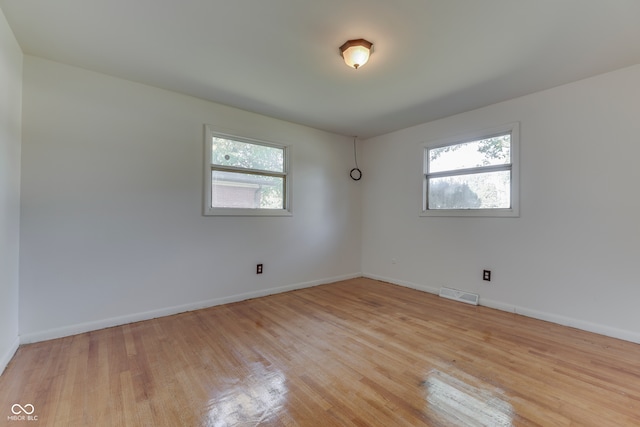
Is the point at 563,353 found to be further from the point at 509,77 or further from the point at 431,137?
the point at 431,137

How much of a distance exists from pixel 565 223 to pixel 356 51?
8.84 feet


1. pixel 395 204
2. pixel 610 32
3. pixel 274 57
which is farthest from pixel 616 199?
pixel 274 57

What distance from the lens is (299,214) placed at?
4148 millimetres

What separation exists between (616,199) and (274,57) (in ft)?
11.0

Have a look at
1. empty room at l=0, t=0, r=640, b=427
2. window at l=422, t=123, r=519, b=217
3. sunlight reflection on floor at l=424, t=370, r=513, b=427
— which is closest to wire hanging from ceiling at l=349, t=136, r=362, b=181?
empty room at l=0, t=0, r=640, b=427

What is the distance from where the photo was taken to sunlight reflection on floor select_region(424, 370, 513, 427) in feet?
4.95

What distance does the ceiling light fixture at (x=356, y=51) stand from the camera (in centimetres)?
211

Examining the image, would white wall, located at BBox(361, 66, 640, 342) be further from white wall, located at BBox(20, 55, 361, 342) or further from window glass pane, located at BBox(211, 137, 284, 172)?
white wall, located at BBox(20, 55, 361, 342)

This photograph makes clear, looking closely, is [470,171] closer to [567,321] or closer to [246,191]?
[567,321]

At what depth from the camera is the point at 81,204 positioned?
2590 mm

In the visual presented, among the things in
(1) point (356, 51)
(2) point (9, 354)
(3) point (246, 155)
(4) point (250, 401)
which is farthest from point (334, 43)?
(2) point (9, 354)

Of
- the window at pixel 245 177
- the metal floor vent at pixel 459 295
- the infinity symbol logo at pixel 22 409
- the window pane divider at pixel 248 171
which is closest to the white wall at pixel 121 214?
the window at pixel 245 177

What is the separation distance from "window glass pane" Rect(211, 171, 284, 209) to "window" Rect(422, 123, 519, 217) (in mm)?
2175

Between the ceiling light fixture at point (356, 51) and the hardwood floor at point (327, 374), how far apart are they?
2.35 m
